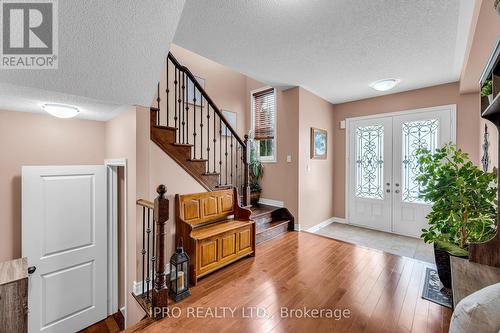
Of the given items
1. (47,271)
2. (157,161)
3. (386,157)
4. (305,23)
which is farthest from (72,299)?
(386,157)

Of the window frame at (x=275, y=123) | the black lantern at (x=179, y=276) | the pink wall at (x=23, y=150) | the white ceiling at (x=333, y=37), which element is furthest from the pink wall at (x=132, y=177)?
the window frame at (x=275, y=123)

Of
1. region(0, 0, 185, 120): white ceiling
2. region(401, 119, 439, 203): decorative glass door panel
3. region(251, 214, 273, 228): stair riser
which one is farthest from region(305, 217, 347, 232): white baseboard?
region(0, 0, 185, 120): white ceiling

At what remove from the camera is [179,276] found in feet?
7.06

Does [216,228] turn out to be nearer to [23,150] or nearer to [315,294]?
[315,294]

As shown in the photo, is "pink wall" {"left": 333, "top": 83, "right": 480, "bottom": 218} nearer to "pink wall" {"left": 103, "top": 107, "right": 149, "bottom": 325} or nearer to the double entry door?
the double entry door

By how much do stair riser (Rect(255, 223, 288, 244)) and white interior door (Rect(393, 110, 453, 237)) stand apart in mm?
2190

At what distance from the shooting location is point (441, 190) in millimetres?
2076

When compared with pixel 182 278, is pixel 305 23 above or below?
above

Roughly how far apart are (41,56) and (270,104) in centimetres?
366

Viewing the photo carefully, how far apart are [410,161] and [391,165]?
11.9 inches

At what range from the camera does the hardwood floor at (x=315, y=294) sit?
174cm

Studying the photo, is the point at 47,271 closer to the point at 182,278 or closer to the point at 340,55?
the point at 182,278

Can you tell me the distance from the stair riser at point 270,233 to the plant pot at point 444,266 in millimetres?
2134

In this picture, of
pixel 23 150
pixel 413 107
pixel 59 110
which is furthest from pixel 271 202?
pixel 23 150
